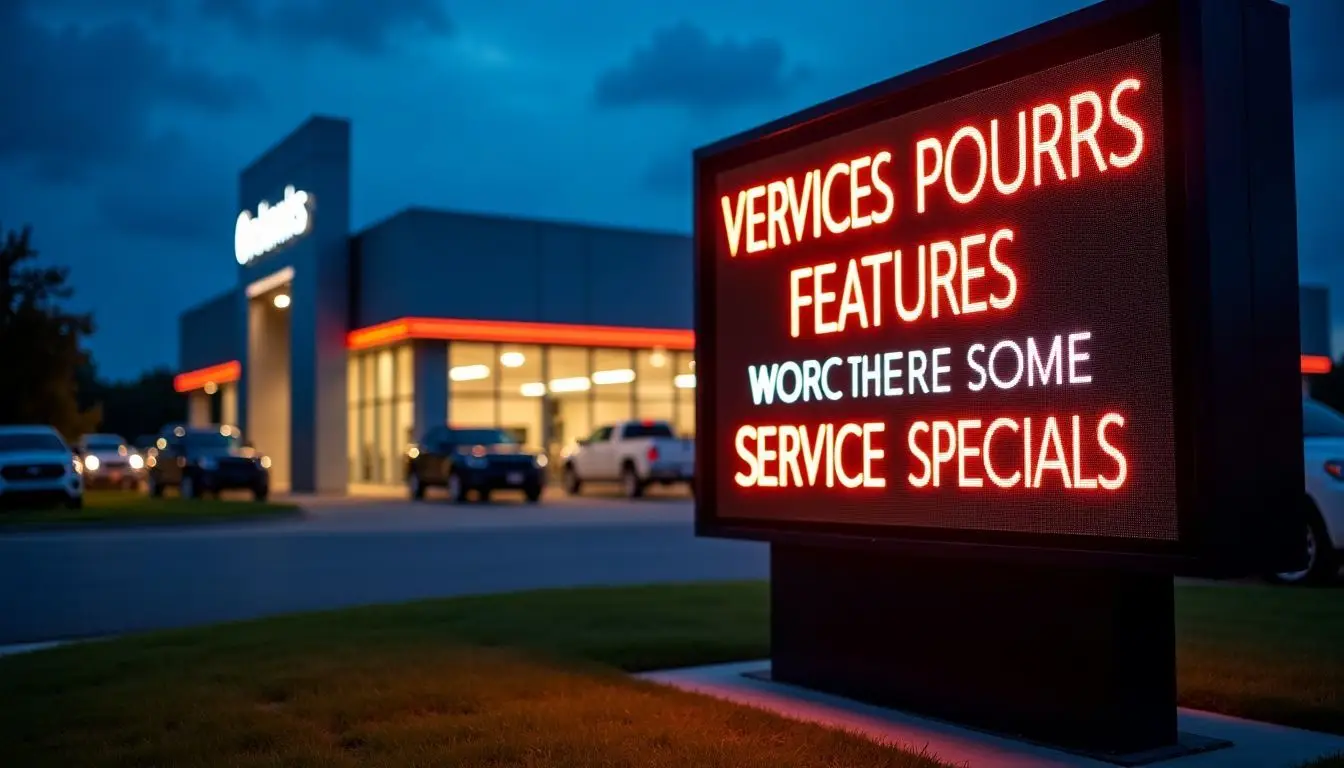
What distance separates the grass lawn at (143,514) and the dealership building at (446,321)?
12482 mm

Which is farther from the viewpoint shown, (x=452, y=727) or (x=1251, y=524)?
(x=452, y=727)

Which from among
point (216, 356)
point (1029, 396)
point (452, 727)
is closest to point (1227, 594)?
point (1029, 396)

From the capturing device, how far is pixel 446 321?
1506 inches

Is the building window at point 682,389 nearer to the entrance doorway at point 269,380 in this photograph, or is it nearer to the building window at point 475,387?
the building window at point 475,387

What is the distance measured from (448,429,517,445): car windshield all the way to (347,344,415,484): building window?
7.43 metres

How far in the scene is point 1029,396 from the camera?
5.49 metres

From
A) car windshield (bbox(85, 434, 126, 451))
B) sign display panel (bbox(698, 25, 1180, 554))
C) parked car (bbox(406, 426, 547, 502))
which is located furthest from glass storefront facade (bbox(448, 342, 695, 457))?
sign display panel (bbox(698, 25, 1180, 554))

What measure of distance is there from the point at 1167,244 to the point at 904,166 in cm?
164

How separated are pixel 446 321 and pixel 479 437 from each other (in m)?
7.29

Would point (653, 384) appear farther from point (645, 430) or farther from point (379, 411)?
point (645, 430)

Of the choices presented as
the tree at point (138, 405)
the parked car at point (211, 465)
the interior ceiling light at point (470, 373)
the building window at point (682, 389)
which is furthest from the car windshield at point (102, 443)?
the tree at point (138, 405)

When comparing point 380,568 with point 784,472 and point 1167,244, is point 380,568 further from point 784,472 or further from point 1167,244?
point 1167,244

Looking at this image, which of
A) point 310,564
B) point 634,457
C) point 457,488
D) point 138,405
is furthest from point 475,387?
point 138,405

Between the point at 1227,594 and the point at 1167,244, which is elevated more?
the point at 1167,244
